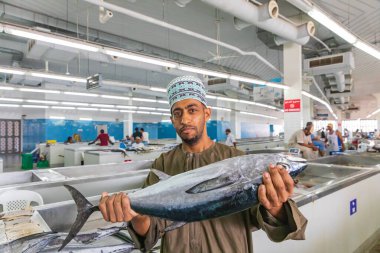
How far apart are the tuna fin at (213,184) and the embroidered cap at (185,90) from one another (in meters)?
0.43

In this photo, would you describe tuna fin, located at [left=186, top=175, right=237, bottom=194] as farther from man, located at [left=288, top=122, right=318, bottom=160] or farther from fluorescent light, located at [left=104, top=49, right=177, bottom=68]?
man, located at [left=288, top=122, right=318, bottom=160]

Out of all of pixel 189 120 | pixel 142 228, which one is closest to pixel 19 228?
pixel 142 228

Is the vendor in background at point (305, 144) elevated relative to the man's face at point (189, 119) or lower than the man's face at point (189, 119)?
lower

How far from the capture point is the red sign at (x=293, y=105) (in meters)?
8.29

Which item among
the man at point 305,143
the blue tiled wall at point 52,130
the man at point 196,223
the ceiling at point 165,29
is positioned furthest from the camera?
the blue tiled wall at point 52,130

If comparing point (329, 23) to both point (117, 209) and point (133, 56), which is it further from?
point (117, 209)

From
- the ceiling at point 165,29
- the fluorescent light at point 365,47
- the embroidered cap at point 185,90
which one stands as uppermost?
the ceiling at point 165,29

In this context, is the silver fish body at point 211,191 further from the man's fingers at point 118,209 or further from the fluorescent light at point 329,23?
the fluorescent light at point 329,23

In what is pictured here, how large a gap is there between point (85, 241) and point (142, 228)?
0.60m

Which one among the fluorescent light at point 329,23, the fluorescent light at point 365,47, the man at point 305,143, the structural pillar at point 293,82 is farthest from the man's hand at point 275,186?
the structural pillar at point 293,82

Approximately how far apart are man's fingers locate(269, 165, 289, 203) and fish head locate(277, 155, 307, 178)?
5 cm

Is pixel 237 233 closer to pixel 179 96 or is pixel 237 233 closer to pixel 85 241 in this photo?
pixel 179 96

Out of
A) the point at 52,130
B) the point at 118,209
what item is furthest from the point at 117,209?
the point at 52,130

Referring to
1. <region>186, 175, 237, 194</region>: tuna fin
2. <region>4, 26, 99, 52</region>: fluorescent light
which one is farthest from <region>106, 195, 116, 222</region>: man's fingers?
<region>4, 26, 99, 52</region>: fluorescent light
